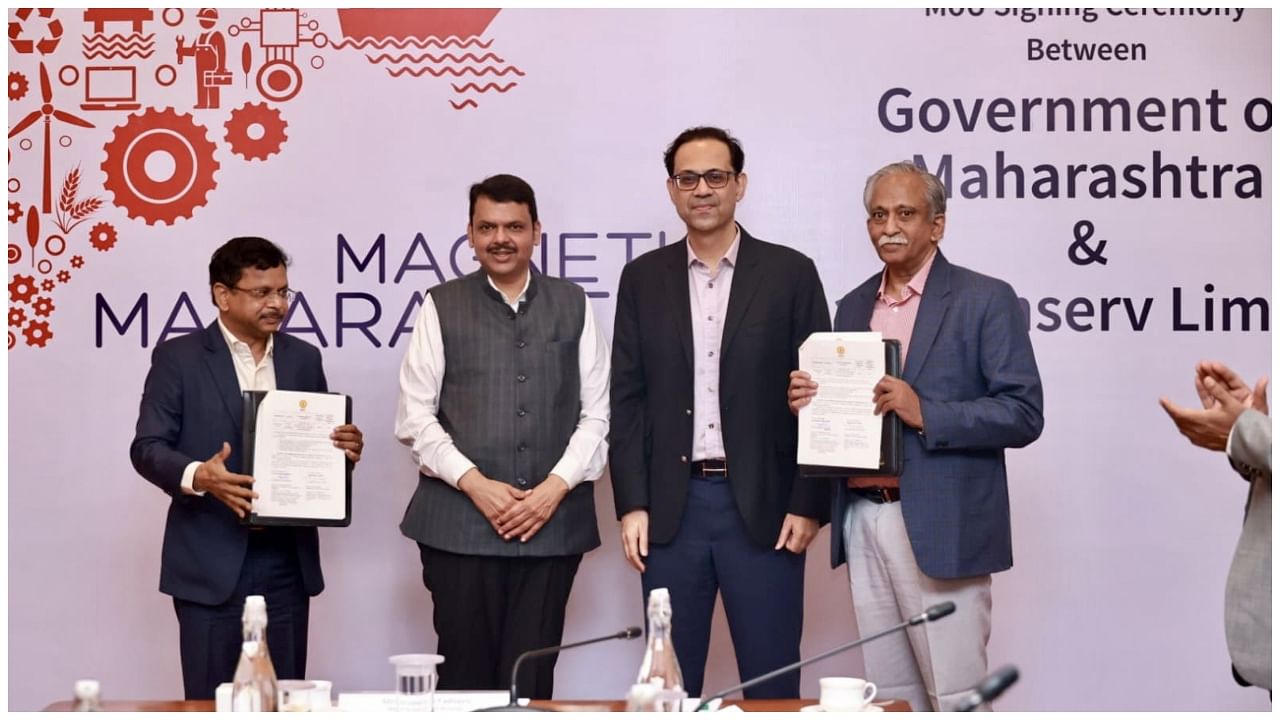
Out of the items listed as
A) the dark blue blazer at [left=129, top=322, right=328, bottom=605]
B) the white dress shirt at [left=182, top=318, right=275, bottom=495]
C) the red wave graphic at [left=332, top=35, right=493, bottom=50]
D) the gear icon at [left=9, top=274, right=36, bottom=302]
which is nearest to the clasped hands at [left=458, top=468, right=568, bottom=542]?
the dark blue blazer at [left=129, top=322, right=328, bottom=605]

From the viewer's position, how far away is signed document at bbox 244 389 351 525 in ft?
12.5

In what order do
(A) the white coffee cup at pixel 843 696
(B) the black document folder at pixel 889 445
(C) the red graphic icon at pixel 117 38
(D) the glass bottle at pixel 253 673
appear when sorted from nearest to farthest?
(D) the glass bottle at pixel 253 673
(A) the white coffee cup at pixel 843 696
(B) the black document folder at pixel 889 445
(C) the red graphic icon at pixel 117 38

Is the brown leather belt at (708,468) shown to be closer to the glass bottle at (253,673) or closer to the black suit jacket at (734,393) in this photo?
the black suit jacket at (734,393)

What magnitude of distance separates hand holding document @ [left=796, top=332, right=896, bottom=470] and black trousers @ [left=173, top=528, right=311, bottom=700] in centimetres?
150

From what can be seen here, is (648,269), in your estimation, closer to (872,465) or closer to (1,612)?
(872,465)

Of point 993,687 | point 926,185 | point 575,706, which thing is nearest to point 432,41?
point 926,185

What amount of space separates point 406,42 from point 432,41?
9 centimetres

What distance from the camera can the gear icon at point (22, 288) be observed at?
4980 mm

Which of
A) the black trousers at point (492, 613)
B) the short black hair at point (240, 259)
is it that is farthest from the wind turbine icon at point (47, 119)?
the black trousers at point (492, 613)

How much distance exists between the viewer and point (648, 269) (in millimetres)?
4094

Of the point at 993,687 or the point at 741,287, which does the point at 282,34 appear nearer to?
the point at 741,287

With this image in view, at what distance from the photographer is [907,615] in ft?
12.4

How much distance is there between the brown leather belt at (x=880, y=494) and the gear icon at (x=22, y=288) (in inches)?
120

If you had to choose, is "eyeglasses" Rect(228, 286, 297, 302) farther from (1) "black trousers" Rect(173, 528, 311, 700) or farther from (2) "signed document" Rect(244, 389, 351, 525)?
(1) "black trousers" Rect(173, 528, 311, 700)
